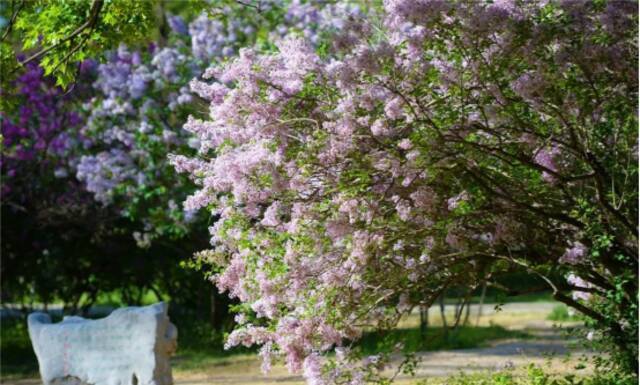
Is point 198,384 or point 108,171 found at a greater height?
point 108,171

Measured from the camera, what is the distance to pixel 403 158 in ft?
20.5

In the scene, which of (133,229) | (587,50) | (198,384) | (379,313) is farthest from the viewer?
(133,229)

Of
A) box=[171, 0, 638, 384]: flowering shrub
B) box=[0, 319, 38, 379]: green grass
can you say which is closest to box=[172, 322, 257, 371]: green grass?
box=[0, 319, 38, 379]: green grass

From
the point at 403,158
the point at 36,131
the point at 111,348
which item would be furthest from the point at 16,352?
the point at 403,158

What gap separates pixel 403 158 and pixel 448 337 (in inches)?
323

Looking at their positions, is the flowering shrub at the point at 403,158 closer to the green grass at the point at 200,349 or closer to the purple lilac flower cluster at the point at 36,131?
the green grass at the point at 200,349

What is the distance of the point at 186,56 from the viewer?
47.5 feet

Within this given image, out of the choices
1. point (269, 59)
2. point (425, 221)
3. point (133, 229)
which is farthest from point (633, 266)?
point (133, 229)

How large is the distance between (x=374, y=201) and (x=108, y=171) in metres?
8.12

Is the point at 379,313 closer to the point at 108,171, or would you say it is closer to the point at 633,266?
the point at 633,266

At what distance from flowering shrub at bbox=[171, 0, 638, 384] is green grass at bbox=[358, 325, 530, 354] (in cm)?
586

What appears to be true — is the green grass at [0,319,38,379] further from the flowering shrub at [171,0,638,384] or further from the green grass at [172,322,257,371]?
the flowering shrub at [171,0,638,384]

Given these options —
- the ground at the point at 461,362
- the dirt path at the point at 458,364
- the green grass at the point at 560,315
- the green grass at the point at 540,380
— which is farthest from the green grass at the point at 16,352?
the green grass at the point at 560,315

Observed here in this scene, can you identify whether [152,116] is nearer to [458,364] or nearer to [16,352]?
[16,352]
